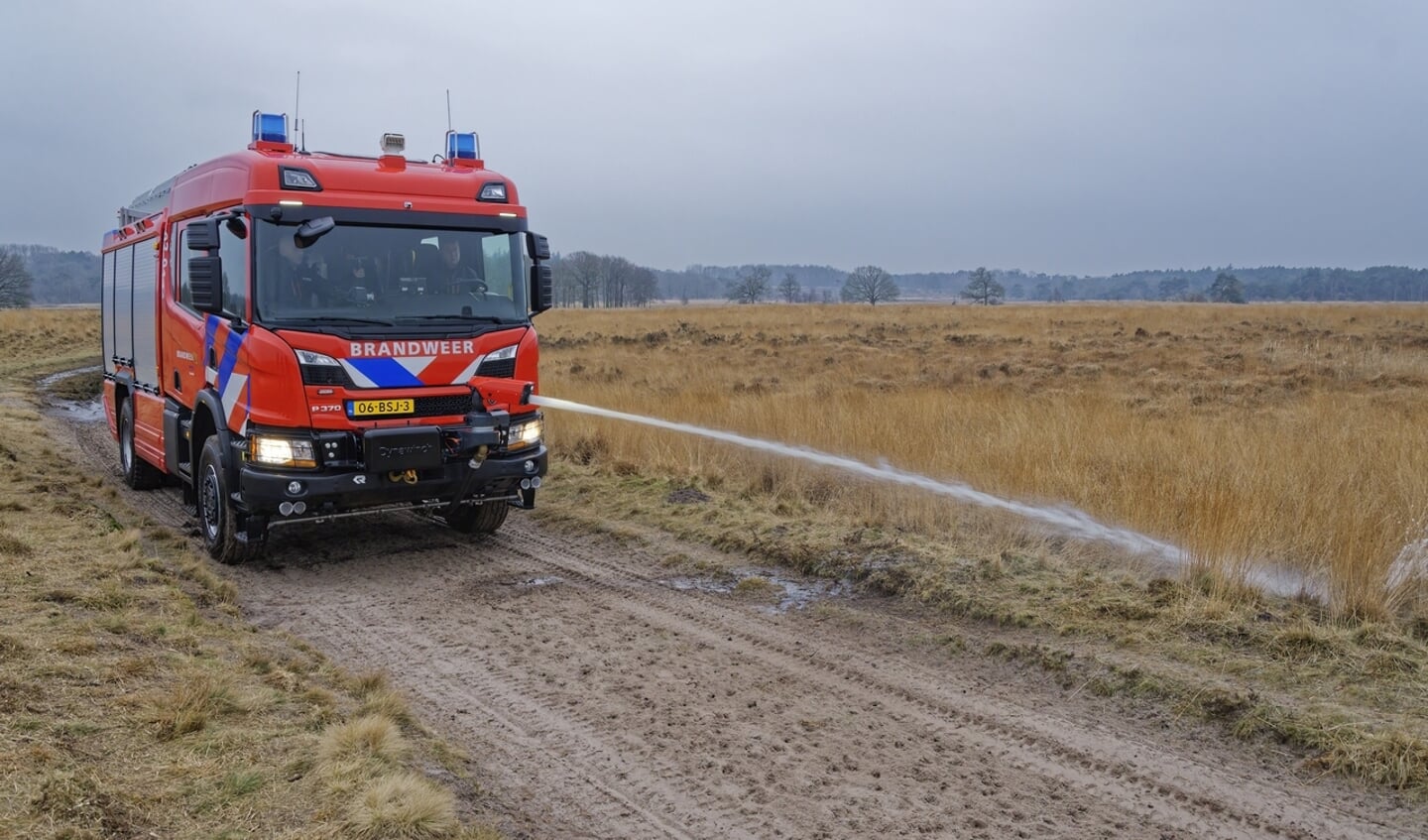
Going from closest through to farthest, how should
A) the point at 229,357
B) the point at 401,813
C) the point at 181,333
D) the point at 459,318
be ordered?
the point at 401,813 → the point at 229,357 → the point at 459,318 → the point at 181,333

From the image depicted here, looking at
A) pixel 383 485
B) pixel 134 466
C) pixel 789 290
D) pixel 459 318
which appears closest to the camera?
pixel 383 485

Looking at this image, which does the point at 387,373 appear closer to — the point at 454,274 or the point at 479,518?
the point at 454,274

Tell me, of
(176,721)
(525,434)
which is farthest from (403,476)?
(176,721)

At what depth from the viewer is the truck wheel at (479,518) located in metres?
9.21

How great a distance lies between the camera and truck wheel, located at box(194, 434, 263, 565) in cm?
807

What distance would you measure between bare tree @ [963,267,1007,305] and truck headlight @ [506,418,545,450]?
4267 inches

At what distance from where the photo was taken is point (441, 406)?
7.97 meters

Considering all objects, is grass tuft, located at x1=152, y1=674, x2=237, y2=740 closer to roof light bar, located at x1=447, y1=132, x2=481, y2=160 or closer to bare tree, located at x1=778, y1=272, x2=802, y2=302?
roof light bar, located at x1=447, y1=132, x2=481, y2=160

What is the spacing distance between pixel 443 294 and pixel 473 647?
309 cm

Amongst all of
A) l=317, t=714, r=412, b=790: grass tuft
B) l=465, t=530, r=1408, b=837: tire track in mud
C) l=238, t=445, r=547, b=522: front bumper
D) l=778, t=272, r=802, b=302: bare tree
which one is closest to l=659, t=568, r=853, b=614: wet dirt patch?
l=465, t=530, r=1408, b=837: tire track in mud

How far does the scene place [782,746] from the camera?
4891 millimetres

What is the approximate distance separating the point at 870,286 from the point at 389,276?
111854mm

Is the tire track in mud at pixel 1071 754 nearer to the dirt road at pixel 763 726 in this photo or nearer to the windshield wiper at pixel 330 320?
the dirt road at pixel 763 726

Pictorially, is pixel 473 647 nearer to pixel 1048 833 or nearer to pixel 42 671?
pixel 42 671
